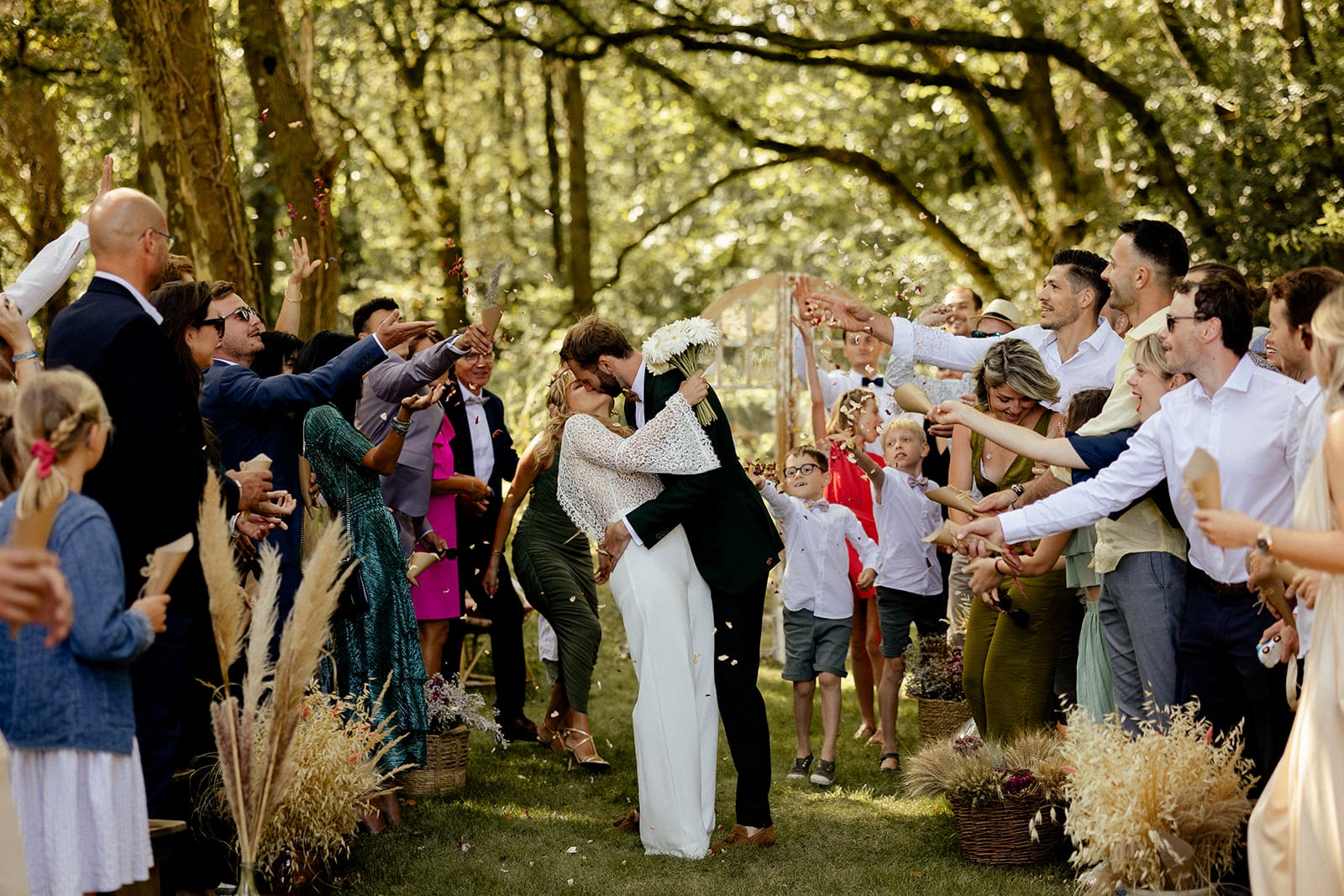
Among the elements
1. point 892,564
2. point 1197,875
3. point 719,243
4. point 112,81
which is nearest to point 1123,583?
point 1197,875

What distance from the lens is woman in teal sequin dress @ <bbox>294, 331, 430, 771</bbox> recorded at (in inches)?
235

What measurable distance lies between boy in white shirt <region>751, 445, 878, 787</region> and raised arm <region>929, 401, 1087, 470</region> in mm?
2308

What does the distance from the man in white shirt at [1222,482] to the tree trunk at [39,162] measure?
10.1m

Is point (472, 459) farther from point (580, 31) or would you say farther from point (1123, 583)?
point (580, 31)

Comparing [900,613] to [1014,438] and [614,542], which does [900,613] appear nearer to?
[614,542]

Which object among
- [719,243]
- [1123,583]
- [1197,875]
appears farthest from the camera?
[719,243]

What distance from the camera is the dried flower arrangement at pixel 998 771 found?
5.37m

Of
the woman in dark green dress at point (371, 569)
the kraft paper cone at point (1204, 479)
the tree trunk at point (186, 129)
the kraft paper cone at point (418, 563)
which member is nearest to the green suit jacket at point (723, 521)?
the woman in dark green dress at point (371, 569)

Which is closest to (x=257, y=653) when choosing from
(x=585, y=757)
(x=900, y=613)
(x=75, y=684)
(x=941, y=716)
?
(x=75, y=684)

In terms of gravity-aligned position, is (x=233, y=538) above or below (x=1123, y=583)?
above

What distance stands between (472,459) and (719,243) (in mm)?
13818

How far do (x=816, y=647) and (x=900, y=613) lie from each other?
0.59 metres

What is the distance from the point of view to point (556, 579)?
7.78 meters

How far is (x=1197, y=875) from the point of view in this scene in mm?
4348
